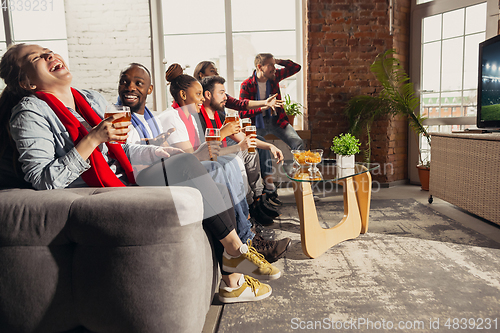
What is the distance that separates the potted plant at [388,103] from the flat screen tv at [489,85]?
0.85 meters

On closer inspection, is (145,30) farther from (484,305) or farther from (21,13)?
(484,305)

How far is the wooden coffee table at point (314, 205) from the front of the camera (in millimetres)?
1821

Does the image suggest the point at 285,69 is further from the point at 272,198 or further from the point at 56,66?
the point at 56,66

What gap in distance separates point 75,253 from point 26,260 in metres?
0.13

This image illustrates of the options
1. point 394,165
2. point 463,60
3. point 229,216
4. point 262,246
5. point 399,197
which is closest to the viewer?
point 229,216

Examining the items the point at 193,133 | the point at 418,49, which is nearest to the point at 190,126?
the point at 193,133

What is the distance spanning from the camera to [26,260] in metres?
0.90

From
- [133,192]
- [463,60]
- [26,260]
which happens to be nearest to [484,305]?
[133,192]

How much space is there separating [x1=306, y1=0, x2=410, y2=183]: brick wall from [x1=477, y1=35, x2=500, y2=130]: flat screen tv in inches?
47.8

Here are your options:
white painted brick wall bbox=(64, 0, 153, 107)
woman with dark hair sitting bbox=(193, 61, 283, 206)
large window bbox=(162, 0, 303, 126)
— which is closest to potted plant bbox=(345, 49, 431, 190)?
large window bbox=(162, 0, 303, 126)

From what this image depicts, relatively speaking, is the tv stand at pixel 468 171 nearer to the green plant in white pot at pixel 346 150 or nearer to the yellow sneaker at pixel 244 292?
the green plant in white pot at pixel 346 150

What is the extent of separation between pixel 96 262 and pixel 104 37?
398 cm

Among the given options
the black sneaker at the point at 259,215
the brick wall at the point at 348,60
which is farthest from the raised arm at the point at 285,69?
Result: the black sneaker at the point at 259,215

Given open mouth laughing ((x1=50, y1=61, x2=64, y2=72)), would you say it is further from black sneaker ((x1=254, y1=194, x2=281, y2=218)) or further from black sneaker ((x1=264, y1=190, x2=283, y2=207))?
black sneaker ((x1=264, y1=190, x2=283, y2=207))
